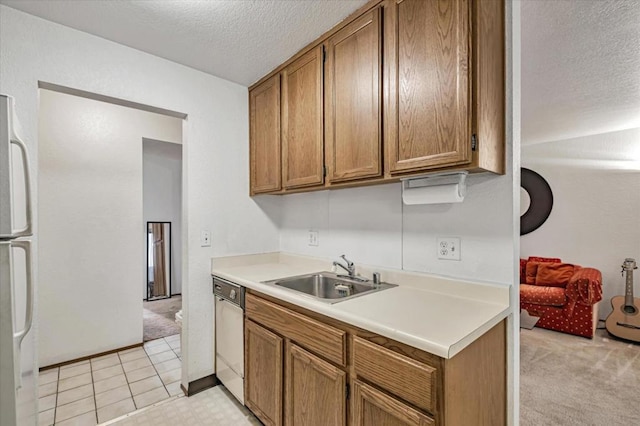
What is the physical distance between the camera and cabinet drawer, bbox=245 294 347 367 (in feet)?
4.19

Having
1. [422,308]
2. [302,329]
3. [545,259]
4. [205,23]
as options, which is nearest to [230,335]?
[302,329]

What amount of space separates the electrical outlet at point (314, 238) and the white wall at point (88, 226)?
176 cm

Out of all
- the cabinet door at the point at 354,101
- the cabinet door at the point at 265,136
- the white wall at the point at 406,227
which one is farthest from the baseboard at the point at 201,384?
the cabinet door at the point at 354,101

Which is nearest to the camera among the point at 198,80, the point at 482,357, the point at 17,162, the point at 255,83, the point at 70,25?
the point at 17,162

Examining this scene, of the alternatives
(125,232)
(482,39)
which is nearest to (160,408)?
(125,232)

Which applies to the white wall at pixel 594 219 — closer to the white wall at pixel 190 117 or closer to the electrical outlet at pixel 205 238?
the white wall at pixel 190 117

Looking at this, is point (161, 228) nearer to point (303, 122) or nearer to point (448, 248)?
point (303, 122)

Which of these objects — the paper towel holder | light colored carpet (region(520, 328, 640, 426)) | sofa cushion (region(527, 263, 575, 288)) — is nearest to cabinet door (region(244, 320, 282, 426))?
the paper towel holder

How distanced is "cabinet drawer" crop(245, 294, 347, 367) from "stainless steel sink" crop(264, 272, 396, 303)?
0.54 feet

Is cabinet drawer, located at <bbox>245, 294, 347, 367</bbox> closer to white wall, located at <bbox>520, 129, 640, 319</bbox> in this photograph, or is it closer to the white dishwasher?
the white dishwasher

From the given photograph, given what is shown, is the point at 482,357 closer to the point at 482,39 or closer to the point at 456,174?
the point at 456,174

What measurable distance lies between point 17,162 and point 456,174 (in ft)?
5.44

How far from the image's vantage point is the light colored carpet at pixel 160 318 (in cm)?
323

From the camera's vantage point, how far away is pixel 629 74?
2436mm
